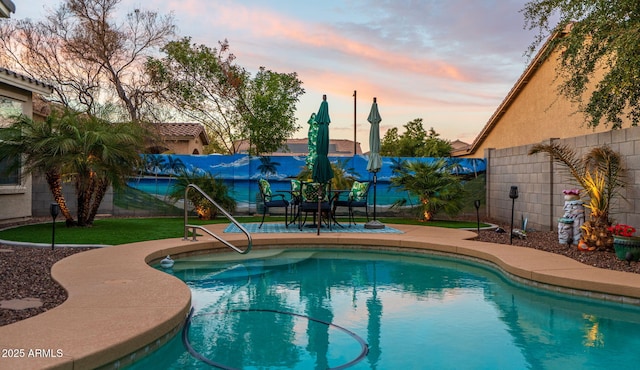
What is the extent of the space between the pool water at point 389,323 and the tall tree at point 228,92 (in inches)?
476

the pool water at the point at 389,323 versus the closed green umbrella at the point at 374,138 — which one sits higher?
the closed green umbrella at the point at 374,138

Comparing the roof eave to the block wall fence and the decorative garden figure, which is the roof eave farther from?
the decorative garden figure

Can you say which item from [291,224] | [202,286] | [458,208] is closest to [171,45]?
[291,224]

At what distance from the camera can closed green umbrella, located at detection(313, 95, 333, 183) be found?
959 centimetres

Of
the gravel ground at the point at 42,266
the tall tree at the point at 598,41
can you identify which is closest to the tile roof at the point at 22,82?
the gravel ground at the point at 42,266

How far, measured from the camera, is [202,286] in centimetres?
579

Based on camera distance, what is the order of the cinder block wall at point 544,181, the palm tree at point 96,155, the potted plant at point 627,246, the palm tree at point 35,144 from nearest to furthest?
the potted plant at point 627,246, the cinder block wall at point 544,181, the palm tree at point 35,144, the palm tree at point 96,155

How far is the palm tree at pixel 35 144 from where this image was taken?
880 centimetres

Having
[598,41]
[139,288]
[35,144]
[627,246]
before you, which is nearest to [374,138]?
[598,41]

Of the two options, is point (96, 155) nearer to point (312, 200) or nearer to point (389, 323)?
point (312, 200)

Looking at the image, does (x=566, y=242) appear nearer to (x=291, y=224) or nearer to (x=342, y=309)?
(x=342, y=309)

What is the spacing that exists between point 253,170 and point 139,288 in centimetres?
882

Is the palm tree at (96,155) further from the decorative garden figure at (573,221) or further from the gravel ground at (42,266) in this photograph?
the decorative garden figure at (573,221)

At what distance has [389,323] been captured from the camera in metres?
4.38
